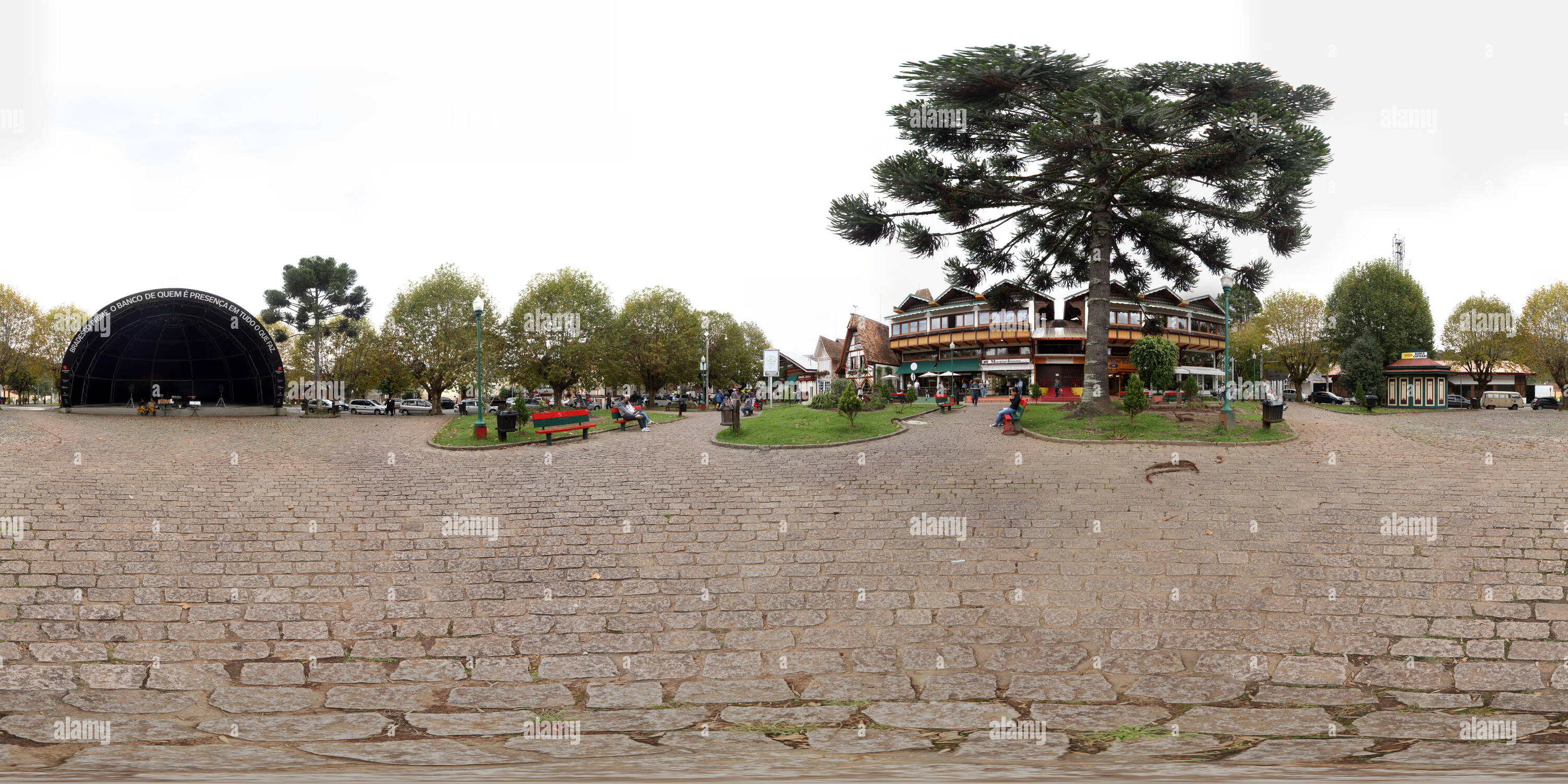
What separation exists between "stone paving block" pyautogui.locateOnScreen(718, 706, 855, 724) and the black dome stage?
1554 inches

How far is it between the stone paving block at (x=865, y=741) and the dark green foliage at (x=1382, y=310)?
4974cm

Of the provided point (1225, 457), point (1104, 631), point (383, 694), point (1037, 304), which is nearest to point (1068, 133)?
point (1225, 457)

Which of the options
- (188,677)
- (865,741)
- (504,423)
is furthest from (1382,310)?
(188,677)

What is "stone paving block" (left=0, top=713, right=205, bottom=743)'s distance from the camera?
4117 millimetres

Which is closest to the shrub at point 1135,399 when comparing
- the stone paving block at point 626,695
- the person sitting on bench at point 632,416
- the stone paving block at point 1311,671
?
the stone paving block at point 1311,671

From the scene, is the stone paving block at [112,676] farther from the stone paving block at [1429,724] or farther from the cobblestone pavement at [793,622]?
the stone paving block at [1429,724]

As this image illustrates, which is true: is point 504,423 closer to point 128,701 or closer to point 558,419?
point 558,419

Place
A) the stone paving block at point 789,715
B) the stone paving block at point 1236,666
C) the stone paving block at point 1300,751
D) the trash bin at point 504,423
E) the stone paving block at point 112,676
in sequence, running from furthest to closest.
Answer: the trash bin at point 504,423 < the stone paving block at point 1236,666 < the stone paving block at point 112,676 < the stone paving block at point 789,715 < the stone paving block at point 1300,751

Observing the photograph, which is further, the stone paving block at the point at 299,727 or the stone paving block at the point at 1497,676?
the stone paving block at the point at 1497,676

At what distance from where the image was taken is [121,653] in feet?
17.6

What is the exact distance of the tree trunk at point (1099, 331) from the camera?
2025 centimetres

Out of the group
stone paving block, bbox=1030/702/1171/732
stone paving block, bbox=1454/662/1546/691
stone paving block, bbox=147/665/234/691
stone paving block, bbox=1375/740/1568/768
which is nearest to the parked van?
stone paving block, bbox=1454/662/1546/691

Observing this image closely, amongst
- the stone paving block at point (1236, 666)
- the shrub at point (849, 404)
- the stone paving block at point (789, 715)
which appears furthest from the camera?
the shrub at point (849, 404)

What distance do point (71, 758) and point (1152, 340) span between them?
38.9 m
